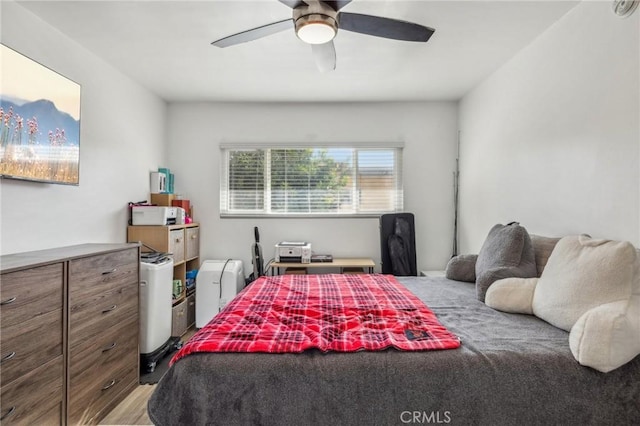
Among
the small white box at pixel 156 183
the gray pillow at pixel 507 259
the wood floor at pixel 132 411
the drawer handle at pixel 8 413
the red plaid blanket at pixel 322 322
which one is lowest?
the wood floor at pixel 132 411

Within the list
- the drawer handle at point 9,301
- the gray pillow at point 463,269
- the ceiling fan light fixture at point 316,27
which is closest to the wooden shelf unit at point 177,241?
the drawer handle at point 9,301

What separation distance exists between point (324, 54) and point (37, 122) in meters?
1.80

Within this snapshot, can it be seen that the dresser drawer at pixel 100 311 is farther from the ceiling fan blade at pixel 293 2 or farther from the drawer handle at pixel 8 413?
the ceiling fan blade at pixel 293 2

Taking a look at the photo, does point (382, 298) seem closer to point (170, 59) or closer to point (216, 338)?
point (216, 338)

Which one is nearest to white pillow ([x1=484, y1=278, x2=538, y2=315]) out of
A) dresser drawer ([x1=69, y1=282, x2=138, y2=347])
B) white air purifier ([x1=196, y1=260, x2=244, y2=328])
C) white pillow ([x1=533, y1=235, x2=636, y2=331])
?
white pillow ([x1=533, y1=235, x2=636, y2=331])

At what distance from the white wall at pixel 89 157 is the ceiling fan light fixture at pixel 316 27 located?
1731mm

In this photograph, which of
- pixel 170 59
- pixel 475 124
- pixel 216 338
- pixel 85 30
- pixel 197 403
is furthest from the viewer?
pixel 475 124

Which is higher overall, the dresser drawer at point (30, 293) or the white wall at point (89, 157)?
the white wall at point (89, 157)

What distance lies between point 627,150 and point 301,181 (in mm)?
2859

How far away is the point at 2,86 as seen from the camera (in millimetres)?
1763

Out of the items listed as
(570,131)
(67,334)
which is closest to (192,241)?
(67,334)

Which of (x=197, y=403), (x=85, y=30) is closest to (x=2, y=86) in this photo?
(x=85, y=30)

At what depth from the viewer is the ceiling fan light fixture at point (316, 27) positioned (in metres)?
1.61

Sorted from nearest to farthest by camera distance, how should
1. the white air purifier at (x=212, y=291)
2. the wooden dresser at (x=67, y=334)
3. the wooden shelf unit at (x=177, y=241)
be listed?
the wooden dresser at (x=67, y=334)
the wooden shelf unit at (x=177, y=241)
the white air purifier at (x=212, y=291)
